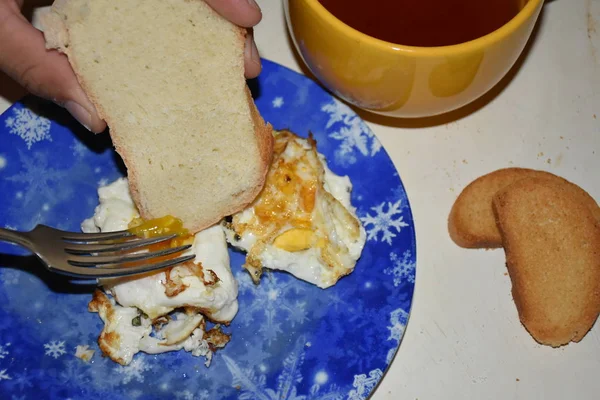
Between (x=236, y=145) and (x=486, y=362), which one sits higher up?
(x=236, y=145)

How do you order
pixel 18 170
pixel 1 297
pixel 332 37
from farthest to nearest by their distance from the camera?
1. pixel 18 170
2. pixel 1 297
3. pixel 332 37

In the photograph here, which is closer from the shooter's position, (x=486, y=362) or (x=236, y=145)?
(x=236, y=145)

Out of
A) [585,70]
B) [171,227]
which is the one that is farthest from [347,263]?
[585,70]

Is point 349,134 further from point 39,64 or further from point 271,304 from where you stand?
point 39,64

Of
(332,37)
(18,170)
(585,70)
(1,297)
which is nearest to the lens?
(332,37)

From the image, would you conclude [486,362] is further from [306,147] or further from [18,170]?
[18,170]

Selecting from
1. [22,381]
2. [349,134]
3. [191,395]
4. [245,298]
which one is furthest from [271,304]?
[22,381]

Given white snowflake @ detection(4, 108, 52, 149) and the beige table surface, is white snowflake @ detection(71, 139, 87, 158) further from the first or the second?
the beige table surface

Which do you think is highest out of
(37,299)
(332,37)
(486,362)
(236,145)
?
(332,37)
